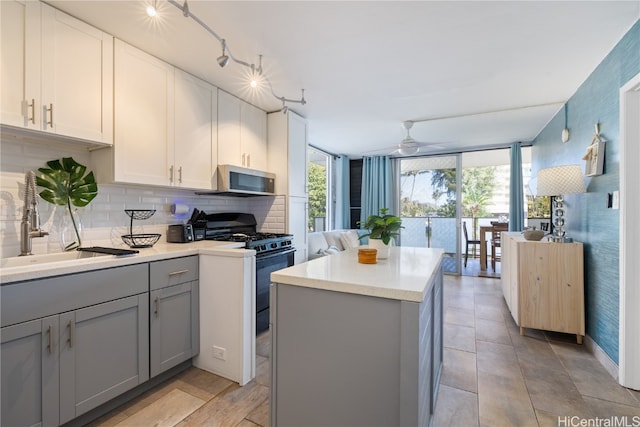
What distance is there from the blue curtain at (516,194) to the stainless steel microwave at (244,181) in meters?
4.05

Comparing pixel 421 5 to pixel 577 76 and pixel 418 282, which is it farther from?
pixel 577 76

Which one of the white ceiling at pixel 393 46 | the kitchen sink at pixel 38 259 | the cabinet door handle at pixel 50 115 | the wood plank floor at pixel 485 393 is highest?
the white ceiling at pixel 393 46

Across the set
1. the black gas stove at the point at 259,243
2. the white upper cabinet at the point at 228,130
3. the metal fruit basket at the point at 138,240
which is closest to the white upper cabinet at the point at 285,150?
the white upper cabinet at the point at 228,130

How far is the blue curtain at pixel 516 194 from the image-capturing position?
15.6ft

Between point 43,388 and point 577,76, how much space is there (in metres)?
4.28

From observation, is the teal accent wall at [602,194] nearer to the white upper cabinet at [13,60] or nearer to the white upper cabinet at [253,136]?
the white upper cabinet at [253,136]

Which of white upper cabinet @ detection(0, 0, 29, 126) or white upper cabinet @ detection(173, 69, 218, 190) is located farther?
white upper cabinet @ detection(173, 69, 218, 190)

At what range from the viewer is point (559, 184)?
2.54 meters

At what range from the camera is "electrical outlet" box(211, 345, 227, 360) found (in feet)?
6.61

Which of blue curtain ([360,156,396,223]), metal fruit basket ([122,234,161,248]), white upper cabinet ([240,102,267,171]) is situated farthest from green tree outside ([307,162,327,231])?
metal fruit basket ([122,234,161,248])

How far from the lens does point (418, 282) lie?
120 cm

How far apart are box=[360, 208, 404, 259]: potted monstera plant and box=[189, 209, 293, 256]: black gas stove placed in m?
1.17

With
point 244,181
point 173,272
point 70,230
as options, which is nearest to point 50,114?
point 70,230

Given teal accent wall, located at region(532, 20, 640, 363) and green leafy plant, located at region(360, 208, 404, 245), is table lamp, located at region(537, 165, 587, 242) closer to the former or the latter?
teal accent wall, located at region(532, 20, 640, 363)
